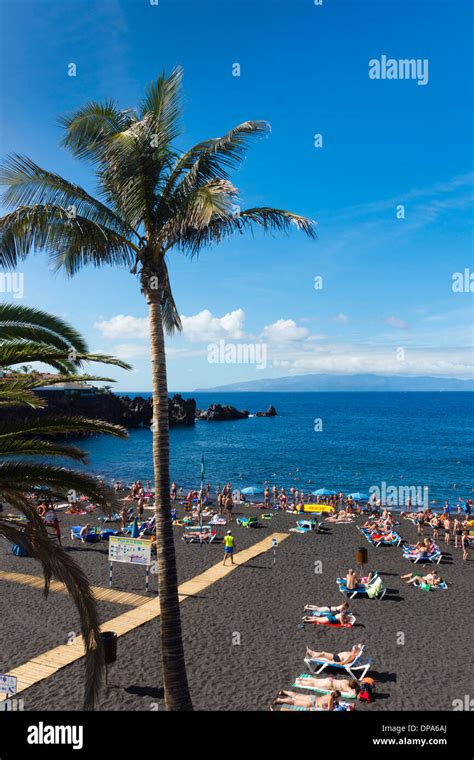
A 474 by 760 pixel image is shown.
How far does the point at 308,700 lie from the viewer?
37.7 feet

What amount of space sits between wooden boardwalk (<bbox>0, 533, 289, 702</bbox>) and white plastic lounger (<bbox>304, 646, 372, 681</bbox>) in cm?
548

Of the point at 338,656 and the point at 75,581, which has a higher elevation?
the point at 75,581

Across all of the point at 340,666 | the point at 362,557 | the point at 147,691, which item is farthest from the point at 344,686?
the point at 362,557

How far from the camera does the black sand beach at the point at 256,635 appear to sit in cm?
1214

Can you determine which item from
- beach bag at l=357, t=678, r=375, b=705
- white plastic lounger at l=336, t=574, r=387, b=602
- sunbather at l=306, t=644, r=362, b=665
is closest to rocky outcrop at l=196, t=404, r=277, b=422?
white plastic lounger at l=336, t=574, r=387, b=602

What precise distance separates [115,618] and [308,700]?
723 cm

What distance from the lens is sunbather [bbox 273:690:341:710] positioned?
36.7 feet

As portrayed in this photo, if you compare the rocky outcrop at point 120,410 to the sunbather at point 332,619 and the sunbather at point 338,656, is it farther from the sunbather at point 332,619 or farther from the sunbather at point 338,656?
the sunbather at point 338,656

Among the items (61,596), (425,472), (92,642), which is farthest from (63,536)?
(425,472)

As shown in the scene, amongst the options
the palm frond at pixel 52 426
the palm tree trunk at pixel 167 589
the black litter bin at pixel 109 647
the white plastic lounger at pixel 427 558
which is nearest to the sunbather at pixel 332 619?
the black litter bin at pixel 109 647

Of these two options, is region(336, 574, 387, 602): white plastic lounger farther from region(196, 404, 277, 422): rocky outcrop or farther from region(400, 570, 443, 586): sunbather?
region(196, 404, 277, 422): rocky outcrop

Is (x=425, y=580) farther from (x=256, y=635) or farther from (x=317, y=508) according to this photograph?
(x=317, y=508)

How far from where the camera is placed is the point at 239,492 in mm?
44531

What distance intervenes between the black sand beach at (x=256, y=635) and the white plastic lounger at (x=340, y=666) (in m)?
0.30
